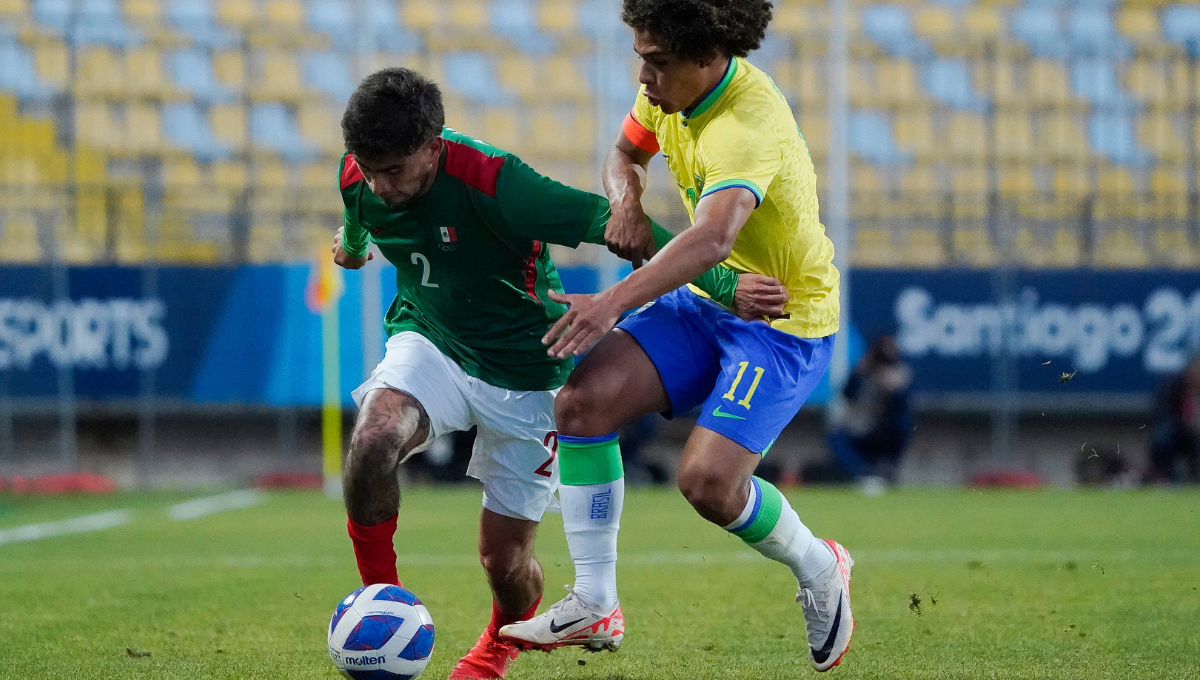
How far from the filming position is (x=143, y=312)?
14.3m

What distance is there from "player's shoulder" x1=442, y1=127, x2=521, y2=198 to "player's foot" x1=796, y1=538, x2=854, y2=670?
1.53 metres

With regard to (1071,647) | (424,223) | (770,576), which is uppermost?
(424,223)

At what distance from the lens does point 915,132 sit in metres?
16.8

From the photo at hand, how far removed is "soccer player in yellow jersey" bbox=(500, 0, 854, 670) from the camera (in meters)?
3.96

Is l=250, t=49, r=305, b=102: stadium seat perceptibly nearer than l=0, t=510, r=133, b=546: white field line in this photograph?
No

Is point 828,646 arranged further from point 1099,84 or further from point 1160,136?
point 1160,136

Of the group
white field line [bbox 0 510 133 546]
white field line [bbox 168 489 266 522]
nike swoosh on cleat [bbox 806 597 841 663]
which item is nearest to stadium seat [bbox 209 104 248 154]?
white field line [bbox 168 489 266 522]

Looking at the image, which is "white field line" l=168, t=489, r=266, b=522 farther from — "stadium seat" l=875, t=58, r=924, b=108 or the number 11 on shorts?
"stadium seat" l=875, t=58, r=924, b=108

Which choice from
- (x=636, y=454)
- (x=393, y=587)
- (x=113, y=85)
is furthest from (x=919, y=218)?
(x=393, y=587)

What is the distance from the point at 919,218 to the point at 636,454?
4154 mm

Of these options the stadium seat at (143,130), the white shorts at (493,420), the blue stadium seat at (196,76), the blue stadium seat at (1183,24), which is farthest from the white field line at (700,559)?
the blue stadium seat at (1183,24)

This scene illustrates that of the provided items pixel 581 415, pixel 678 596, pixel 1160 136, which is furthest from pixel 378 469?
pixel 1160 136

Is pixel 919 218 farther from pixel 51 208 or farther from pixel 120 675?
pixel 120 675

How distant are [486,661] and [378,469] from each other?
2.42 feet
